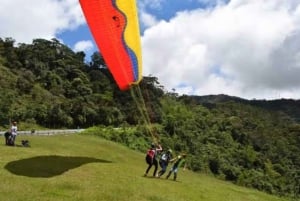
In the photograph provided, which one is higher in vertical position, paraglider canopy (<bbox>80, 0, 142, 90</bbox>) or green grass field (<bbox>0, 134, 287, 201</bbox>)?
paraglider canopy (<bbox>80, 0, 142, 90</bbox>)

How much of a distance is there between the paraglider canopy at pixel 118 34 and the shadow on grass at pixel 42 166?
17.8ft

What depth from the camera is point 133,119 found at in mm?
92438

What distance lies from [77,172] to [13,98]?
5242cm

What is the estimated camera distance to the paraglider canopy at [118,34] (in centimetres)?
2141

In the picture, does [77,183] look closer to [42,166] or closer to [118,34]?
[42,166]

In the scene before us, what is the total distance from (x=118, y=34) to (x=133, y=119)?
231 ft

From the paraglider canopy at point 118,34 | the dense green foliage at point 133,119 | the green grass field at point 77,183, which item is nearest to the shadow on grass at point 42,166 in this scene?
the green grass field at point 77,183

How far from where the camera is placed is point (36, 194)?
18.7m

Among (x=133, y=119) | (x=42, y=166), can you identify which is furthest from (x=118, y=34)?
(x=133, y=119)

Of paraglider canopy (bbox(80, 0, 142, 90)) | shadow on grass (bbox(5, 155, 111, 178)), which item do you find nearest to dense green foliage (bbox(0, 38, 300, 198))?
shadow on grass (bbox(5, 155, 111, 178))

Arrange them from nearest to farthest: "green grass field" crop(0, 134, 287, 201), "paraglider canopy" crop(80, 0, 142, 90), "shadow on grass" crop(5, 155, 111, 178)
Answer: "green grass field" crop(0, 134, 287, 201), "paraglider canopy" crop(80, 0, 142, 90), "shadow on grass" crop(5, 155, 111, 178)

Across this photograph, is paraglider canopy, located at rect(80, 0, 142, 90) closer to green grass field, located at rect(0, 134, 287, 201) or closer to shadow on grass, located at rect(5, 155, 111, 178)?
green grass field, located at rect(0, 134, 287, 201)

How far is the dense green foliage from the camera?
71062mm

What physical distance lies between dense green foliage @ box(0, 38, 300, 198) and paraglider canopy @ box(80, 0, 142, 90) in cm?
3352
